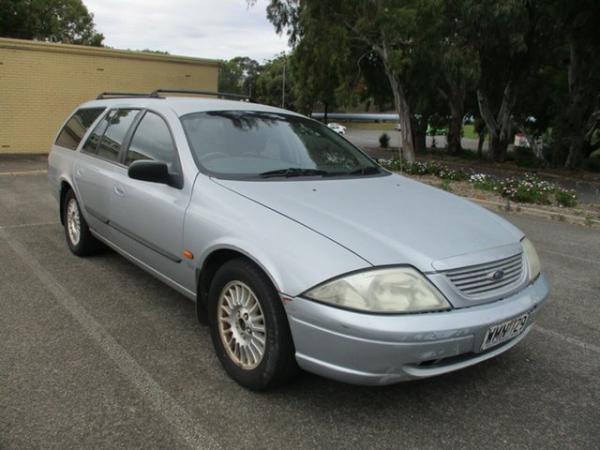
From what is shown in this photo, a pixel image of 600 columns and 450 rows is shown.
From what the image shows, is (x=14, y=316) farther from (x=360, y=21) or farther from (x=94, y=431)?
(x=360, y=21)

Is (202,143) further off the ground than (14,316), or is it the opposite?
(202,143)

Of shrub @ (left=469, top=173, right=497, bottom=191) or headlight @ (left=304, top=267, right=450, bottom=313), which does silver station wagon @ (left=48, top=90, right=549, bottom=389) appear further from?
shrub @ (left=469, top=173, right=497, bottom=191)

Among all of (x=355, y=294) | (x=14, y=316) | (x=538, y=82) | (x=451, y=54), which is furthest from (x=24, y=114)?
(x=538, y=82)

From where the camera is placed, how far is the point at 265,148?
150 inches

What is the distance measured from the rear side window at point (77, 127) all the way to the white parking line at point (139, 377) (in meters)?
1.49

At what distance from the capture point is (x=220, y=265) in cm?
309

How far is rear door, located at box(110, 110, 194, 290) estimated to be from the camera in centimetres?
337

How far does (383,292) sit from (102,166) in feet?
9.96

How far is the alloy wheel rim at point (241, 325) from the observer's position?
279 centimetres

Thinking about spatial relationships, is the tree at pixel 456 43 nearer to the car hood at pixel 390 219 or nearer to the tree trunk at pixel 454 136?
the tree trunk at pixel 454 136

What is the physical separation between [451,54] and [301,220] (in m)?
13.3

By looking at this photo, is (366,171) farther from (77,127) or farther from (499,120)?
(499,120)

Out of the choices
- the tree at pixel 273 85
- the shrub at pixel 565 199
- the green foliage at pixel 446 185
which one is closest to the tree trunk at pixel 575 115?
the green foliage at pixel 446 185

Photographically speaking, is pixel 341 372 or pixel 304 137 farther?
pixel 304 137
